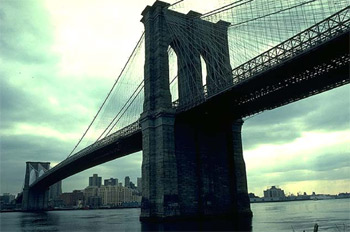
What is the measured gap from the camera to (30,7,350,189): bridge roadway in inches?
1010

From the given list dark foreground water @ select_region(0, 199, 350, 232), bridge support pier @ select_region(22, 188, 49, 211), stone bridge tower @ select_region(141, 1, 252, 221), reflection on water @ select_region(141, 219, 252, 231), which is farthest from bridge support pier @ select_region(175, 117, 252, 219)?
bridge support pier @ select_region(22, 188, 49, 211)

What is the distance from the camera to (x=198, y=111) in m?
40.6

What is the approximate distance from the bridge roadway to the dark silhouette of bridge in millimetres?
107

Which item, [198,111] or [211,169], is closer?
[198,111]

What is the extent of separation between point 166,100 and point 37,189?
105m

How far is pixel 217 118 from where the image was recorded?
146 ft

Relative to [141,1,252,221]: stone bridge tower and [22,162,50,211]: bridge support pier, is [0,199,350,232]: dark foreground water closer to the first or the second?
[141,1,252,221]: stone bridge tower

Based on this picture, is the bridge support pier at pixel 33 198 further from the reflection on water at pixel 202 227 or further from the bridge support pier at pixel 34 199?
the reflection on water at pixel 202 227

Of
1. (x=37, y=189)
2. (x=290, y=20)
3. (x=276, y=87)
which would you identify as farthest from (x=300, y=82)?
(x=37, y=189)

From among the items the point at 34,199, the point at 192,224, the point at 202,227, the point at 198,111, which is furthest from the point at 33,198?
the point at 202,227

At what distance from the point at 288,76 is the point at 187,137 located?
600 inches

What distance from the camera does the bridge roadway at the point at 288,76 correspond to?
25656 mm

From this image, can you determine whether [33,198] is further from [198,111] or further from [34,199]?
[198,111]

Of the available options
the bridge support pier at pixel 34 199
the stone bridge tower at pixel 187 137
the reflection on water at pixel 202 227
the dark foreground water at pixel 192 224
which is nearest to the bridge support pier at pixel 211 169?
the stone bridge tower at pixel 187 137
